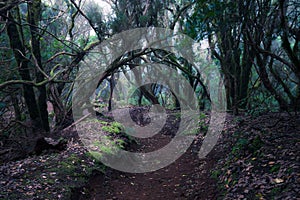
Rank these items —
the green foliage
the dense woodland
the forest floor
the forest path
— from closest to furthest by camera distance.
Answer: the forest floor
the forest path
the dense woodland
the green foliage

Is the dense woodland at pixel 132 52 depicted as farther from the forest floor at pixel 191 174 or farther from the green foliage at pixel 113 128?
the green foliage at pixel 113 128

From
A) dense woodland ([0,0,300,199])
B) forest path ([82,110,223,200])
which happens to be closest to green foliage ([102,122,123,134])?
dense woodland ([0,0,300,199])

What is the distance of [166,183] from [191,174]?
2.29 feet

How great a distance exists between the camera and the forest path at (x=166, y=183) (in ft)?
18.2

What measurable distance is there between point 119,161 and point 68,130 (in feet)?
8.85

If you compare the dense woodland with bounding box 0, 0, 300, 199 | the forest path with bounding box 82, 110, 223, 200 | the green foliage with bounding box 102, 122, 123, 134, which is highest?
the dense woodland with bounding box 0, 0, 300, 199

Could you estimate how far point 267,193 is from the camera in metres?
3.98

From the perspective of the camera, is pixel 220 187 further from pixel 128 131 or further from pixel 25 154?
pixel 128 131

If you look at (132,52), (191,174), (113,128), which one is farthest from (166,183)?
(132,52)

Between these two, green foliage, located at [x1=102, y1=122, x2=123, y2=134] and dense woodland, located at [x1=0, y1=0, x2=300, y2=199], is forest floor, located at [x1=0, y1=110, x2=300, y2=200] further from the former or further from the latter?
green foliage, located at [x1=102, y1=122, x2=123, y2=134]

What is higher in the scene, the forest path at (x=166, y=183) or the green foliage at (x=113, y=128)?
the green foliage at (x=113, y=128)

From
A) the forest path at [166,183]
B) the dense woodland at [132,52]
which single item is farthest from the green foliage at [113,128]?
the forest path at [166,183]

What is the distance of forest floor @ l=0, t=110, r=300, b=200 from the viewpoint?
438 cm

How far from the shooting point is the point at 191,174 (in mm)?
6598
